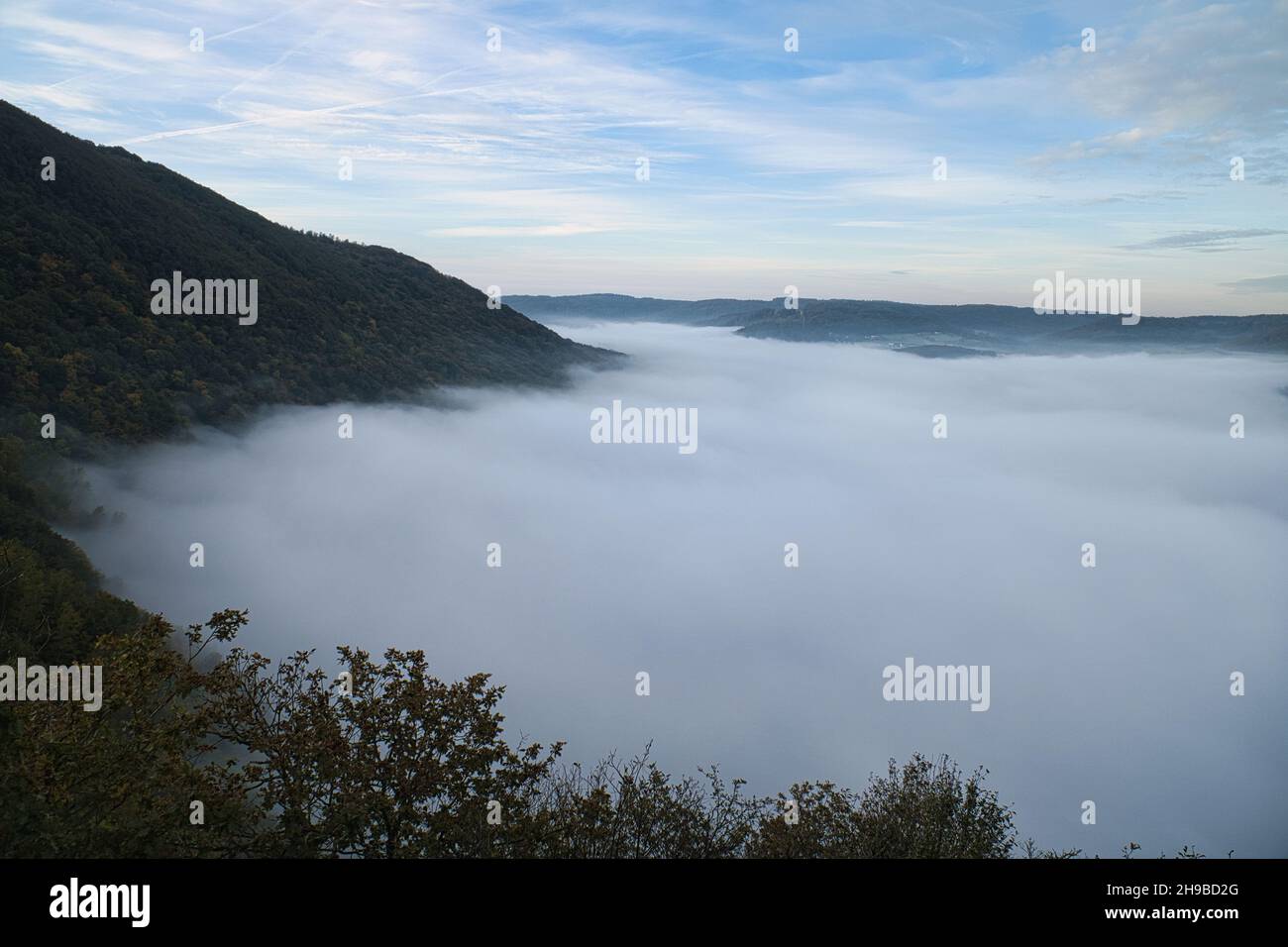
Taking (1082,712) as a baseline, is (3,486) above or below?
above

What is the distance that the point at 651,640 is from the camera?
307 ft

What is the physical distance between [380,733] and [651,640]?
3196 inches

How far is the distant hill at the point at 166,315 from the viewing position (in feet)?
210

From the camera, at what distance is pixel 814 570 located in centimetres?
13238

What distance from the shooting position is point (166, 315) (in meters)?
87.6

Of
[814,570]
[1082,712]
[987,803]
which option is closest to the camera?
[987,803]

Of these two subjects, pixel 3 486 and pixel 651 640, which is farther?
pixel 651 640

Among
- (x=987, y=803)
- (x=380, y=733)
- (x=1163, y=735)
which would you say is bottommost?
(x=1163, y=735)

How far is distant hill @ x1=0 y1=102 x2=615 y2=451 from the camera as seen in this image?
210ft

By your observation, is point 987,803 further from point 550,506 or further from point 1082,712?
point 550,506
